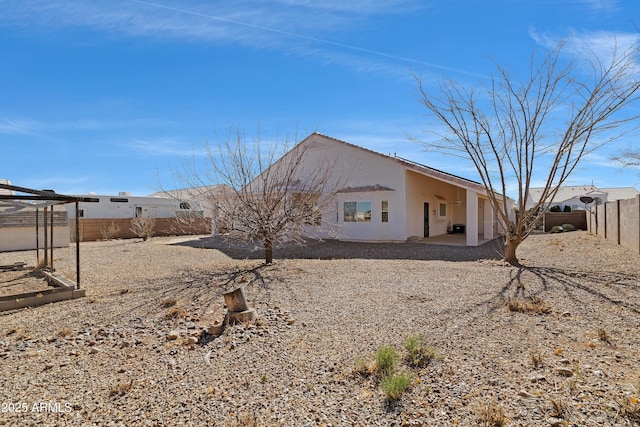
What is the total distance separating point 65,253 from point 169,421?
15.8m

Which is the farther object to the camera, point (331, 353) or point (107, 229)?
point (107, 229)

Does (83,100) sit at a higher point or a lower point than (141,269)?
higher

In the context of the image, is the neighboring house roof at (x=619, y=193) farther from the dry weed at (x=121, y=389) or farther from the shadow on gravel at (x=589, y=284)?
the dry weed at (x=121, y=389)

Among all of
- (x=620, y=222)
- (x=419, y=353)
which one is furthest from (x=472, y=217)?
(x=419, y=353)

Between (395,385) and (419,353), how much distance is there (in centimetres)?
88

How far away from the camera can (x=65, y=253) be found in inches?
636

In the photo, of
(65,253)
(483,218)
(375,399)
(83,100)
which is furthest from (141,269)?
Answer: (483,218)

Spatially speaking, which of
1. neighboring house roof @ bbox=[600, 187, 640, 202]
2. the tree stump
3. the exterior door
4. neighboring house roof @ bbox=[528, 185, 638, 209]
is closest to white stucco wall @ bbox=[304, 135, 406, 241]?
the exterior door

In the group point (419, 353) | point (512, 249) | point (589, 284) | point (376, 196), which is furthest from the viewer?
point (376, 196)

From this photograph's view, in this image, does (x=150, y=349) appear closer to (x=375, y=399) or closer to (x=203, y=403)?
(x=203, y=403)

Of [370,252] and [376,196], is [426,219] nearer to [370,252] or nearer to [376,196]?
[376,196]

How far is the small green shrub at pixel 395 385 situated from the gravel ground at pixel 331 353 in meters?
0.08

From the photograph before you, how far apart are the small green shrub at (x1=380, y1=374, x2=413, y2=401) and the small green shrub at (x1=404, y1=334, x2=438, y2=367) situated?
45cm

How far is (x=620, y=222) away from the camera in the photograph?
13.8m
